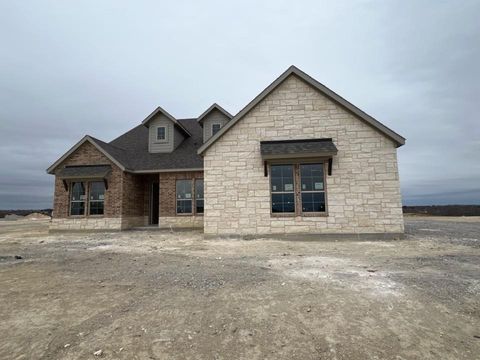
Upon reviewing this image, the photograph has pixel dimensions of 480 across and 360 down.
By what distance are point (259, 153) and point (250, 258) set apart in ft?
17.9

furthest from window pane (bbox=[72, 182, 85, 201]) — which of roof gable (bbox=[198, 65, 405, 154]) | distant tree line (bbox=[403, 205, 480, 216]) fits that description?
distant tree line (bbox=[403, 205, 480, 216])

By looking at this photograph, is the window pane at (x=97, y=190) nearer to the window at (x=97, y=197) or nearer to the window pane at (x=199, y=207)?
the window at (x=97, y=197)

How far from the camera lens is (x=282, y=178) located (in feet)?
38.3

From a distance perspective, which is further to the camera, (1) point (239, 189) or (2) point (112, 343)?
(1) point (239, 189)

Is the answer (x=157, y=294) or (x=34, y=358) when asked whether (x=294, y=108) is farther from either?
(x=34, y=358)

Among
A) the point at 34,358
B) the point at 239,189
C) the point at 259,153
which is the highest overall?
the point at 259,153

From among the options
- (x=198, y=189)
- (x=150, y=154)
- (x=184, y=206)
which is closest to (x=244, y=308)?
(x=198, y=189)

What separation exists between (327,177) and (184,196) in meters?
8.84

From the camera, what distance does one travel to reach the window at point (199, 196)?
53.1ft

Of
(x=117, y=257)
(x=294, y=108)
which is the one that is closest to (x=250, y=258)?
(x=117, y=257)

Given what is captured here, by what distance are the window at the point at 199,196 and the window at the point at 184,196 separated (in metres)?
0.38

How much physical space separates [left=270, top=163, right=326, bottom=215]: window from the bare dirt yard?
4.04 metres

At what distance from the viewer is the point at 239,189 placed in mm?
11727

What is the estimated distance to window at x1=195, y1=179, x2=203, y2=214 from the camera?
16188 mm
